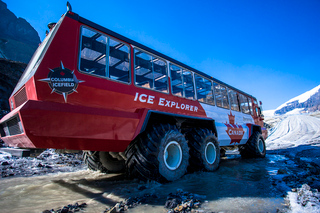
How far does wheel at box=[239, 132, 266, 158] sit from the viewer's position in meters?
8.09

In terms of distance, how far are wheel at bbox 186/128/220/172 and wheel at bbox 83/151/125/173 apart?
2.03 m

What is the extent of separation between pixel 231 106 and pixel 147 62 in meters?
4.73

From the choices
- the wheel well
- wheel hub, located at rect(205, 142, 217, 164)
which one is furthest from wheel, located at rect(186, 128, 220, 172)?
the wheel well

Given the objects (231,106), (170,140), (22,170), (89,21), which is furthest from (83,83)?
(231,106)

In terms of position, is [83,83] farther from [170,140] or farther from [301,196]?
[301,196]

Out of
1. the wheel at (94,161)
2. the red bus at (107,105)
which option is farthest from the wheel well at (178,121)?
the wheel at (94,161)

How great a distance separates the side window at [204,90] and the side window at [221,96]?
39cm

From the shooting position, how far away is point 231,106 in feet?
24.6

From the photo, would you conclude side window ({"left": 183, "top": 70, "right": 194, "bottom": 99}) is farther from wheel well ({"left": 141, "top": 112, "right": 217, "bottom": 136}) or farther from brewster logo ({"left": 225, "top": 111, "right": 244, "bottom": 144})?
brewster logo ({"left": 225, "top": 111, "right": 244, "bottom": 144})

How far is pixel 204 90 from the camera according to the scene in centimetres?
611

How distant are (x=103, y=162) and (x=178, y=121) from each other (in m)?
2.29

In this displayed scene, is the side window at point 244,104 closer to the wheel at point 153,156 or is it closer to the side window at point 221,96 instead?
the side window at point 221,96

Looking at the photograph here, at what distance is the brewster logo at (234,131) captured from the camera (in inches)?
265

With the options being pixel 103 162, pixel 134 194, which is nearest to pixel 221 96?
pixel 103 162
